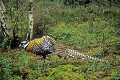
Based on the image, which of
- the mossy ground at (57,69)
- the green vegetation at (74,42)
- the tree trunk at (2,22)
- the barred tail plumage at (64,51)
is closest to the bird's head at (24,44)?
the green vegetation at (74,42)

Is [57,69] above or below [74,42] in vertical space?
above

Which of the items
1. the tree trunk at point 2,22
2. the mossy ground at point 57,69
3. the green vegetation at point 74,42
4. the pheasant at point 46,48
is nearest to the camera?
the mossy ground at point 57,69

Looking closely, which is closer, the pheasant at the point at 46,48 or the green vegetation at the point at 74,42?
the green vegetation at the point at 74,42

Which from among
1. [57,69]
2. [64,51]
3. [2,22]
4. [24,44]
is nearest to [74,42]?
[64,51]

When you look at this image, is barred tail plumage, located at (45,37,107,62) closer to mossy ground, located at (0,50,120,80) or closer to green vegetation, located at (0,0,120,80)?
green vegetation, located at (0,0,120,80)

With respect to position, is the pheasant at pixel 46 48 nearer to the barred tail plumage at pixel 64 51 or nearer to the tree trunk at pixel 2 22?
the barred tail plumage at pixel 64 51

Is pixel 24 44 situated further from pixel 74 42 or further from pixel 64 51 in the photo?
pixel 74 42

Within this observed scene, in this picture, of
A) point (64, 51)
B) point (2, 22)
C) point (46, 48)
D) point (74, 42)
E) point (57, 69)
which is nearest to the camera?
point (57, 69)

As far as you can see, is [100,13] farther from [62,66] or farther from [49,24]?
[62,66]

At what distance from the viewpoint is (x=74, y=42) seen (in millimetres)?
13438

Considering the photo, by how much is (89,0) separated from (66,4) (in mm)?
1568

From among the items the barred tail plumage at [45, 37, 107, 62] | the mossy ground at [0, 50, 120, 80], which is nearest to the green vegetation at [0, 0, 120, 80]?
the mossy ground at [0, 50, 120, 80]

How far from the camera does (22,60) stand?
9.50m

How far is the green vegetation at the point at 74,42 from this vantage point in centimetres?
902
